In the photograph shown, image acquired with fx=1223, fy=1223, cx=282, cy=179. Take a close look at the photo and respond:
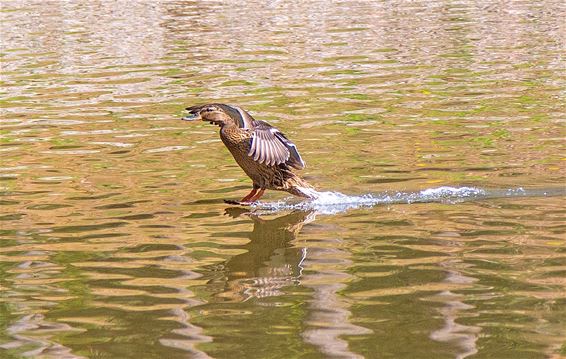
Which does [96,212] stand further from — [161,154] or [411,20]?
[411,20]

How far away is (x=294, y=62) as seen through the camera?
1770 centimetres

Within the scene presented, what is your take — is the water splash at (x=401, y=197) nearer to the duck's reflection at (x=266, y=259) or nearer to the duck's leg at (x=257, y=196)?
the duck's leg at (x=257, y=196)

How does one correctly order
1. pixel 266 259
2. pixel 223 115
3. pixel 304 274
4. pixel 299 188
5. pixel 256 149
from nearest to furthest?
pixel 304 274
pixel 266 259
pixel 256 149
pixel 223 115
pixel 299 188

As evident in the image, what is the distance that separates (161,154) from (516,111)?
3.91 metres

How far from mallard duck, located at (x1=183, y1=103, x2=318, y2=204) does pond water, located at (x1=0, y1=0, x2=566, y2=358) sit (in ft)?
0.64

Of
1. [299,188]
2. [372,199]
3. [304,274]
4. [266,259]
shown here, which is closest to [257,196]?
[299,188]

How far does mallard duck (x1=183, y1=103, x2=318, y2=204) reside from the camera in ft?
29.6

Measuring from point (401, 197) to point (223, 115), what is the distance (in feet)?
4.79

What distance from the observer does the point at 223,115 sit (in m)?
9.14

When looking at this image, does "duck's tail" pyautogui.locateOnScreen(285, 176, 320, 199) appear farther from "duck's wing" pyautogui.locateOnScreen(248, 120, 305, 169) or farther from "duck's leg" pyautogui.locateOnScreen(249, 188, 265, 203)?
"duck's leg" pyautogui.locateOnScreen(249, 188, 265, 203)

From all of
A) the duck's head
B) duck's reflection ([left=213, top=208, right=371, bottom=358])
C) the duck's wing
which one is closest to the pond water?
duck's reflection ([left=213, top=208, right=371, bottom=358])

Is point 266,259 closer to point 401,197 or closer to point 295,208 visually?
point 295,208

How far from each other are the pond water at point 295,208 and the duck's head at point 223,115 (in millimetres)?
637

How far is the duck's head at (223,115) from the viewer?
9094 millimetres
